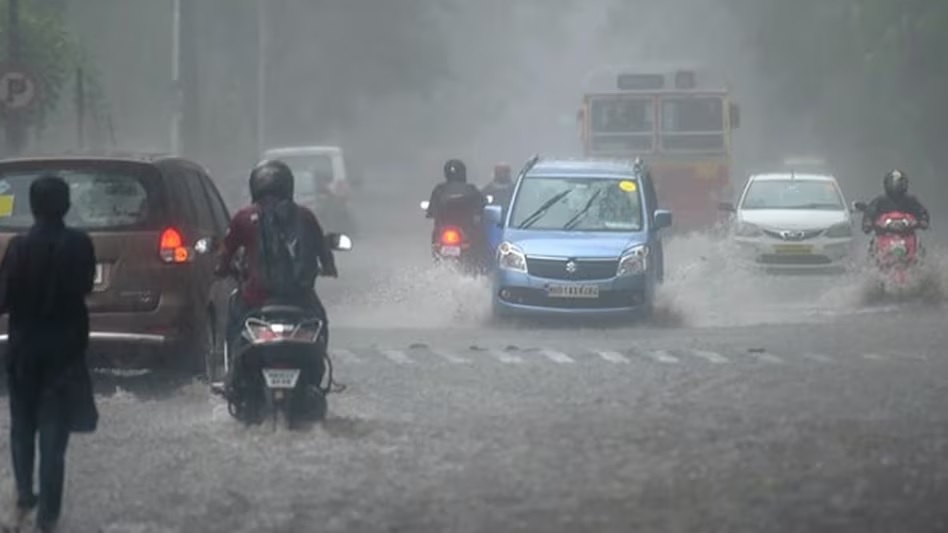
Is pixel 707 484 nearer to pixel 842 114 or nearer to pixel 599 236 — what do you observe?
pixel 599 236

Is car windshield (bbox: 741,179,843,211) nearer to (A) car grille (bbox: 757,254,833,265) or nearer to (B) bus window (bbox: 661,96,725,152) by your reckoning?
(A) car grille (bbox: 757,254,833,265)

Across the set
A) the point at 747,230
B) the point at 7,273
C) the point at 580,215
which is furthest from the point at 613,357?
the point at 747,230

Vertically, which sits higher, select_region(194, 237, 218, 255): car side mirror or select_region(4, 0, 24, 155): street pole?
select_region(4, 0, 24, 155): street pole

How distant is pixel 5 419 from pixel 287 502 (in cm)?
512

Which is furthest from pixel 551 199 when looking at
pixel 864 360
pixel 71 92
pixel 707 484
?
pixel 71 92

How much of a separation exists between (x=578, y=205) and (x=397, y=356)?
603 centimetres

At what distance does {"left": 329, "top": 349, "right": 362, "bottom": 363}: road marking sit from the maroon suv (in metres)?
2.97

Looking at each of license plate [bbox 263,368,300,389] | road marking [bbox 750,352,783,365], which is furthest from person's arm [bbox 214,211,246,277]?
road marking [bbox 750,352,783,365]

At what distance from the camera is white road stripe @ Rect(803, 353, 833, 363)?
2122 centimetres

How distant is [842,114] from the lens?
75375 mm

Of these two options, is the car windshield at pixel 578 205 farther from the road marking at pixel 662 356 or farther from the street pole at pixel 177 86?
the street pole at pixel 177 86

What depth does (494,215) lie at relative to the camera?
27.0m

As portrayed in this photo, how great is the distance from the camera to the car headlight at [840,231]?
34375 millimetres

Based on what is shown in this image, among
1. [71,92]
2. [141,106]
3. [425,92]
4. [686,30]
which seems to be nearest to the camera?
[71,92]
